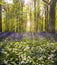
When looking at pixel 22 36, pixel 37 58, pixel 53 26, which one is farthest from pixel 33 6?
pixel 37 58

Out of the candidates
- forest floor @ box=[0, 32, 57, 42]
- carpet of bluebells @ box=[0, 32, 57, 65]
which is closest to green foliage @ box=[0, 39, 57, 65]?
carpet of bluebells @ box=[0, 32, 57, 65]

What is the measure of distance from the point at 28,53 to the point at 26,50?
16 cm

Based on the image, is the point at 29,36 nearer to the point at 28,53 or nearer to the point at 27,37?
the point at 27,37

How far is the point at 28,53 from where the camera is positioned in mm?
4117

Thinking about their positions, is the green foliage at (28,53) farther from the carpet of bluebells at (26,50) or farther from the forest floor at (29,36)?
the forest floor at (29,36)

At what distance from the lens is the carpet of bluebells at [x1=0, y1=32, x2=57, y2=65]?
387 cm

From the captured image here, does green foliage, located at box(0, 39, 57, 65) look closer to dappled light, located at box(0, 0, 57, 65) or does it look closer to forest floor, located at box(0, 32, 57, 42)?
dappled light, located at box(0, 0, 57, 65)

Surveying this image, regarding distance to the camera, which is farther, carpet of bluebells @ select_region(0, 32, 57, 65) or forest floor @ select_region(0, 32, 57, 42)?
forest floor @ select_region(0, 32, 57, 42)

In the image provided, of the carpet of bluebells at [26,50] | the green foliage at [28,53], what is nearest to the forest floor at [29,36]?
the carpet of bluebells at [26,50]

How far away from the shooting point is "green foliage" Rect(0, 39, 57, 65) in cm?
385

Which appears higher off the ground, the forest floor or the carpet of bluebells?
the forest floor

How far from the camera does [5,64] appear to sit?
3875 millimetres

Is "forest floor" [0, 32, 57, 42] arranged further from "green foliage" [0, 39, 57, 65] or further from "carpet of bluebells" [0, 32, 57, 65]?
"green foliage" [0, 39, 57, 65]

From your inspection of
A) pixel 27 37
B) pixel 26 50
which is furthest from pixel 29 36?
pixel 26 50
